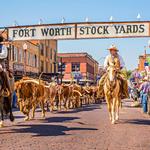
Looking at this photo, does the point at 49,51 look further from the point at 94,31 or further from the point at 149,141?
the point at 149,141

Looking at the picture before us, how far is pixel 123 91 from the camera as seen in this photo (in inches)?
667

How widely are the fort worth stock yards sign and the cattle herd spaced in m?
2.59

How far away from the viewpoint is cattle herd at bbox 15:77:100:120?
18.0 m

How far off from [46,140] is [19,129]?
2731mm

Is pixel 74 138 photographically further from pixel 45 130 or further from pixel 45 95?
pixel 45 95

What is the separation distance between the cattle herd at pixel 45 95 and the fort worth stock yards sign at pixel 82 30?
2593 mm

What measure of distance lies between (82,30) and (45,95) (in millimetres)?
4613

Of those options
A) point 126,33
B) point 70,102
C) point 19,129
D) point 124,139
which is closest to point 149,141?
point 124,139

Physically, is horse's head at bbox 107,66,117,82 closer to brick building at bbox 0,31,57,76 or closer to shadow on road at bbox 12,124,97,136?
shadow on road at bbox 12,124,97,136

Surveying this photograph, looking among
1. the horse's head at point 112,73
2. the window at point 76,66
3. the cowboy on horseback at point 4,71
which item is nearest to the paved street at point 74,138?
the cowboy on horseback at point 4,71

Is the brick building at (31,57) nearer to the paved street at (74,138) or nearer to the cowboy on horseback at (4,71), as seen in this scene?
the cowboy on horseback at (4,71)

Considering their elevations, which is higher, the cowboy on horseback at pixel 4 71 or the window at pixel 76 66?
the window at pixel 76 66

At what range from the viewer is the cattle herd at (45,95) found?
1795 cm

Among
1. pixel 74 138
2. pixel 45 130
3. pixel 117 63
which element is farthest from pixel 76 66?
pixel 74 138
